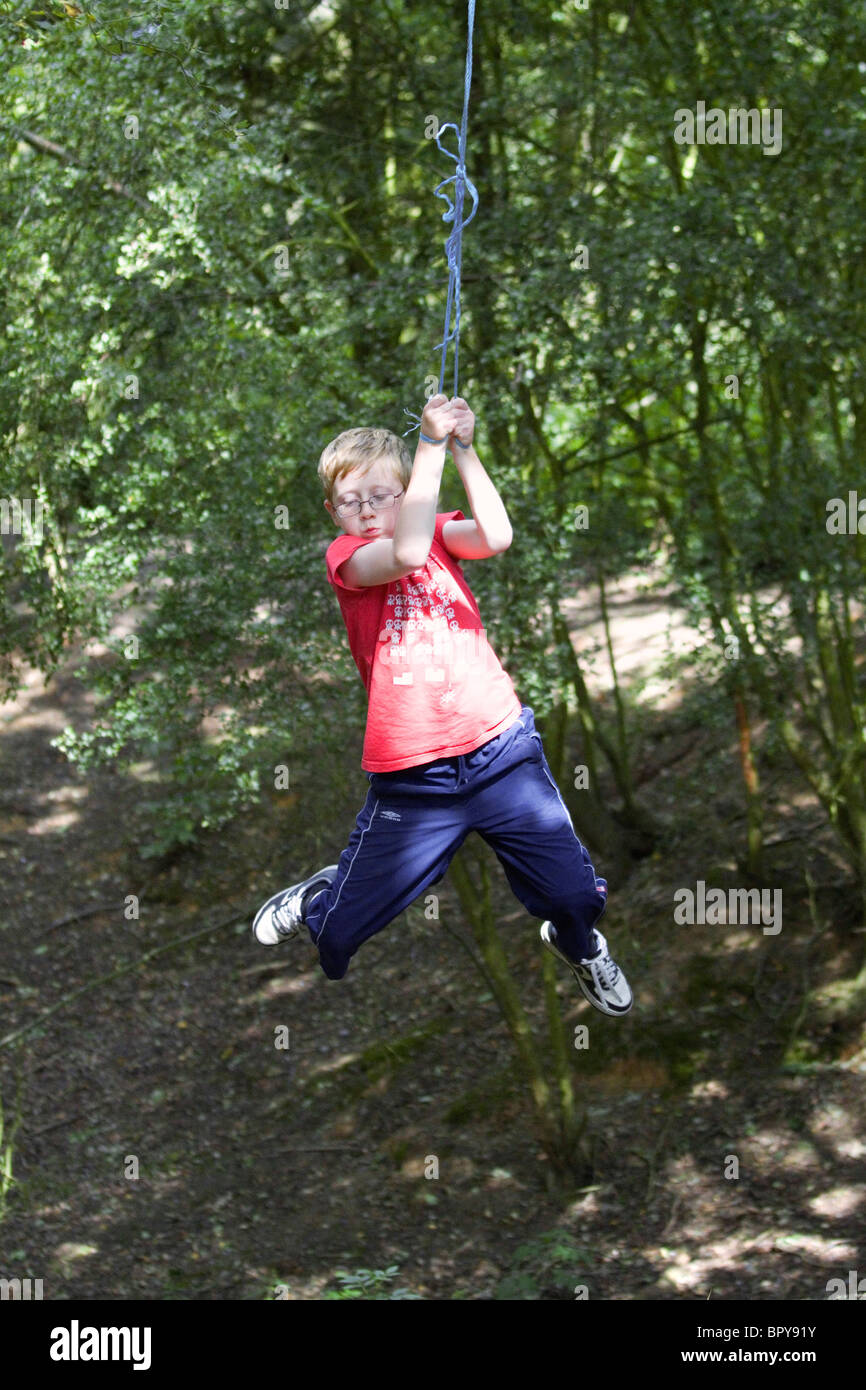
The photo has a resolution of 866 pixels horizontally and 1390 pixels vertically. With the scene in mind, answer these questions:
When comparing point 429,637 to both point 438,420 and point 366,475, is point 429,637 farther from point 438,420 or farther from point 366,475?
point 438,420

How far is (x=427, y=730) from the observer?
2.78m

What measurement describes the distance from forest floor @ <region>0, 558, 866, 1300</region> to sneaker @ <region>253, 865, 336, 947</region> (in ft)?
8.69

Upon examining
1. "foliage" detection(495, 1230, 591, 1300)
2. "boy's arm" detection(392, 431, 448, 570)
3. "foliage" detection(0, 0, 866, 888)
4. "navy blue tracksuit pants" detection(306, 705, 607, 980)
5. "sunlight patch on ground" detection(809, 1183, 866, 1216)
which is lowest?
"foliage" detection(495, 1230, 591, 1300)

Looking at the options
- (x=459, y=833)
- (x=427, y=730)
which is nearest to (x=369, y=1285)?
(x=459, y=833)

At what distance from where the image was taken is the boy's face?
2787mm

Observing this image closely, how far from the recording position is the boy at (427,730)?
2785 millimetres

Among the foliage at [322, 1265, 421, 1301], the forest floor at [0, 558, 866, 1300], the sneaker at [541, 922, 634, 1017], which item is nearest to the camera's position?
the sneaker at [541, 922, 634, 1017]

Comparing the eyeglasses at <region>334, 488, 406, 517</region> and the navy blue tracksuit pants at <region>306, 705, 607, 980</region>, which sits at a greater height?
the eyeglasses at <region>334, 488, 406, 517</region>

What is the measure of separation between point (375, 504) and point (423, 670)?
35 centimetres

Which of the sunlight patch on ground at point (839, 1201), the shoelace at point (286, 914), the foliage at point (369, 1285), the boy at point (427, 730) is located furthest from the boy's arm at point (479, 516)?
the sunlight patch on ground at point (839, 1201)

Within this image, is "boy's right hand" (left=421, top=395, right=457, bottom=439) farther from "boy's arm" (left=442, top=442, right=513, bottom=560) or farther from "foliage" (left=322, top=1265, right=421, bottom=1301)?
"foliage" (left=322, top=1265, right=421, bottom=1301)

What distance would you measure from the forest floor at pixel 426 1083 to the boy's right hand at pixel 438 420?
3.37 metres

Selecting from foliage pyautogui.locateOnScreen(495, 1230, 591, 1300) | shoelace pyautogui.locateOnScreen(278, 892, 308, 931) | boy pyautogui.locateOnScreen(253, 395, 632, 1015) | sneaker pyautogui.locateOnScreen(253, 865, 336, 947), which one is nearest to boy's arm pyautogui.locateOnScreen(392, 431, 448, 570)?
boy pyautogui.locateOnScreen(253, 395, 632, 1015)

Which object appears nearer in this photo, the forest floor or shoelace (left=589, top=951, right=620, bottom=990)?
shoelace (left=589, top=951, right=620, bottom=990)
